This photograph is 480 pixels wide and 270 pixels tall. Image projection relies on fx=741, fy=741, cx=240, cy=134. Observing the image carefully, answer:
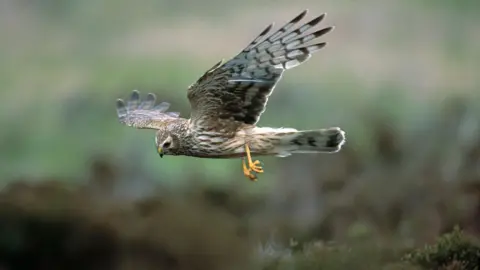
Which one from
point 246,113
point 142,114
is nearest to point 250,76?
A: point 246,113

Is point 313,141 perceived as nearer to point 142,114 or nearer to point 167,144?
point 167,144

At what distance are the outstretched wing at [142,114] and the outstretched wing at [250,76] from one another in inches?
6.3

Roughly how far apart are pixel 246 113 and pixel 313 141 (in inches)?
4.5

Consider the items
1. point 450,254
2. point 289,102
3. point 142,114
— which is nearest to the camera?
point 142,114

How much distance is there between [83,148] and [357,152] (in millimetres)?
776

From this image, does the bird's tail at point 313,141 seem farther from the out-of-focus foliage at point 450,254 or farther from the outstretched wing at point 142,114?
the out-of-focus foliage at point 450,254

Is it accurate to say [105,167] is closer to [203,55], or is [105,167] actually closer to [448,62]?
[203,55]

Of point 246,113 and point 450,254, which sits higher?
point 246,113

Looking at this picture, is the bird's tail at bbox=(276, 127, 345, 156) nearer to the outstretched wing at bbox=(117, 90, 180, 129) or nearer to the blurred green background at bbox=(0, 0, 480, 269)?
the outstretched wing at bbox=(117, 90, 180, 129)

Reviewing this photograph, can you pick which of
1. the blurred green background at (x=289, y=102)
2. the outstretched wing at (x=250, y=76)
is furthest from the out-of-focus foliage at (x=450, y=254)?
the outstretched wing at (x=250, y=76)

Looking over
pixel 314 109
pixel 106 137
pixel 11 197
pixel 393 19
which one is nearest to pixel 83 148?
pixel 106 137

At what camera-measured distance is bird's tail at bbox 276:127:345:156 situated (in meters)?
1.01

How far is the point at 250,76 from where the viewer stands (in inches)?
40.3

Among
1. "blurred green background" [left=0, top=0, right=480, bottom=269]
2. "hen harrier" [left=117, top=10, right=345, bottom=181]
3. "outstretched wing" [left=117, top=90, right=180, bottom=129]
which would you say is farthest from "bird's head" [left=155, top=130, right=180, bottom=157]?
"blurred green background" [left=0, top=0, right=480, bottom=269]
